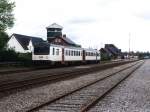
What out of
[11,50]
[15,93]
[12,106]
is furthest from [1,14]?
[12,106]

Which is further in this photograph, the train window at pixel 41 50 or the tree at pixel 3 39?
the tree at pixel 3 39

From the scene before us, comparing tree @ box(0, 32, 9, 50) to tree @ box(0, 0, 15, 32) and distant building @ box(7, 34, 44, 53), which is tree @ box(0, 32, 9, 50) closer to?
tree @ box(0, 0, 15, 32)

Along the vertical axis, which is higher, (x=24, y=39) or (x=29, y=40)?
(x=24, y=39)

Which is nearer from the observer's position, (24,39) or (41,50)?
(41,50)

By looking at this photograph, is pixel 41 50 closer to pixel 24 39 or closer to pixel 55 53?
pixel 55 53

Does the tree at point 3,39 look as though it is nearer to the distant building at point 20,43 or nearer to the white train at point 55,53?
the white train at point 55,53

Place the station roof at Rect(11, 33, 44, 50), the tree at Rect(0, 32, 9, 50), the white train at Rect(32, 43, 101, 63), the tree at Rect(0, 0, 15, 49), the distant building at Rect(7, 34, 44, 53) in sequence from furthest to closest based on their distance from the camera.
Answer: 1. the station roof at Rect(11, 33, 44, 50)
2. the distant building at Rect(7, 34, 44, 53)
3. the tree at Rect(0, 0, 15, 49)
4. the tree at Rect(0, 32, 9, 50)
5. the white train at Rect(32, 43, 101, 63)

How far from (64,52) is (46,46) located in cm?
435

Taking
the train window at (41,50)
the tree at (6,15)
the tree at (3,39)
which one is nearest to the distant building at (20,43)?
the tree at (6,15)

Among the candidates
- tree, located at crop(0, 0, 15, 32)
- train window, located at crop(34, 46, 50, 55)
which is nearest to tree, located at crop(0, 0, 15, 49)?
tree, located at crop(0, 0, 15, 32)

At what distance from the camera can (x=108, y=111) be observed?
1082 cm

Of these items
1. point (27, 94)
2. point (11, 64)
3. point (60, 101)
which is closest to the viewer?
point (60, 101)

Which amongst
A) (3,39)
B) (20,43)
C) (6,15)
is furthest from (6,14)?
(20,43)

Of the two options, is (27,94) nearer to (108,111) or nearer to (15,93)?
(15,93)
